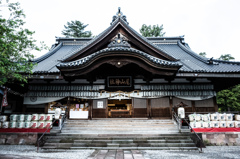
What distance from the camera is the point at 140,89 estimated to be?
36.4 feet

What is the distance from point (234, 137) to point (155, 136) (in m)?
→ 5.00

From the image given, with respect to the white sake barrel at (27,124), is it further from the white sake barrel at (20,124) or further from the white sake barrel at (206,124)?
the white sake barrel at (206,124)

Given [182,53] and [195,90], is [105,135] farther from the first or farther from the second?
[182,53]

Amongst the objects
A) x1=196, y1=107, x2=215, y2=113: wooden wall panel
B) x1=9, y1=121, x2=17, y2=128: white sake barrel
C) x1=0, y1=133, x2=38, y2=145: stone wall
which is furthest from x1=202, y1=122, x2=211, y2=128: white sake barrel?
x1=9, y1=121, x2=17, y2=128: white sake barrel

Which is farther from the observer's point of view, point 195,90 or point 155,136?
point 195,90

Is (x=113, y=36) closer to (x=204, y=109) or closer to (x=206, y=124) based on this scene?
(x=206, y=124)

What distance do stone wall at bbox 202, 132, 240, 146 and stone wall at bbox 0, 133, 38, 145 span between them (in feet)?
34.2

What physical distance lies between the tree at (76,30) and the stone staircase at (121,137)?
30.9 m

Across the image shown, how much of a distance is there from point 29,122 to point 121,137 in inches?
237

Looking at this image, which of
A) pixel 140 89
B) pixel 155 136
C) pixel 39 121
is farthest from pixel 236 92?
pixel 39 121

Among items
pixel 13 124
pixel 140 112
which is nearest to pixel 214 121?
pixel 140 112

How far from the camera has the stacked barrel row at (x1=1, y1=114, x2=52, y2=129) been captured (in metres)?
8.87

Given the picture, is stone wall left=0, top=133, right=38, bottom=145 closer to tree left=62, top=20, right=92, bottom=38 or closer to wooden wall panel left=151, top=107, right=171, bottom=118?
wooden wall panel left=151, top=107, right=171, bottom=118

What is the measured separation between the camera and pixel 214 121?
344 inches
